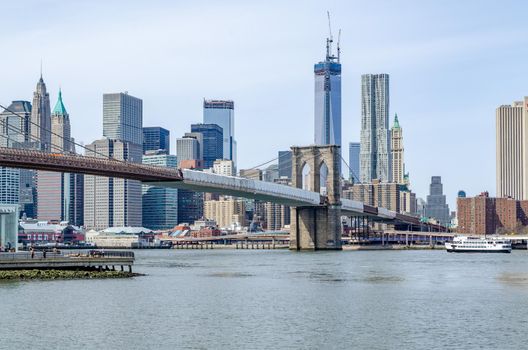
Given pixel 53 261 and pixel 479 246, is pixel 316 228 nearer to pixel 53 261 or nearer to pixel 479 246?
pixel 479 246

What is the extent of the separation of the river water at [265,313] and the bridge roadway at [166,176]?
23.3 meters

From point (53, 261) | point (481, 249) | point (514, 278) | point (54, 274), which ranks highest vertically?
point (53, 261)

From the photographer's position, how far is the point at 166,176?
9425 centimetres

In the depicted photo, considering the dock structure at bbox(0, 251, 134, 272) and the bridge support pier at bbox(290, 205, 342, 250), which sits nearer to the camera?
the dock structure at bbox(0, 251, 134, 272)

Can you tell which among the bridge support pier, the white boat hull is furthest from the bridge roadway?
the white boat hull

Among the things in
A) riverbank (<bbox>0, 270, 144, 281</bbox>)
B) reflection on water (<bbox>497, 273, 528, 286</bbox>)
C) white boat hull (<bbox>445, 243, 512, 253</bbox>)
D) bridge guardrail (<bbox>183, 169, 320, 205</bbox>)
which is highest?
bridge guardrail (<bbox>183, 169, 320, 205</bbox>)

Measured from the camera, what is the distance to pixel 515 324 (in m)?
36.9

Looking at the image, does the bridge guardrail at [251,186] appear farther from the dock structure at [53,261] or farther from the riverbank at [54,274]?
the riverbank at [54,274]

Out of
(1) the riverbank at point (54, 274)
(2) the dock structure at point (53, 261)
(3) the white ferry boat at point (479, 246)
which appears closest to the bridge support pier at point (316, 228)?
(3) the white ferry boat at point (479, 246)

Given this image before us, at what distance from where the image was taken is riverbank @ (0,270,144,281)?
52469 millimetres

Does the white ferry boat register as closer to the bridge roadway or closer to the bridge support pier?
the bridge roadway

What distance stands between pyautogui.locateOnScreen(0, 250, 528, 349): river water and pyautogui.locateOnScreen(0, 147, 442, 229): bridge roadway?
23311 millimetres

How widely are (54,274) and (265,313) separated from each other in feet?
58.3

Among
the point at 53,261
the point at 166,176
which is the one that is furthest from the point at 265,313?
A: the point at 166,176
